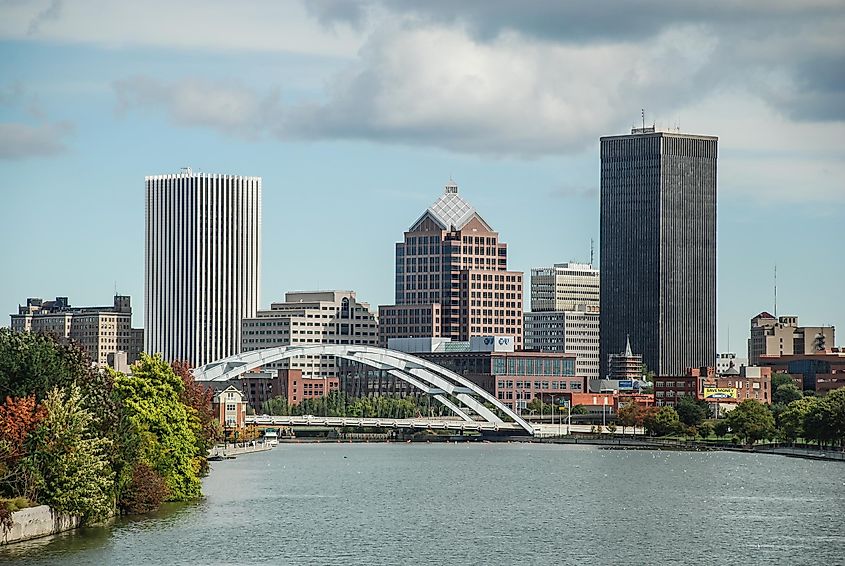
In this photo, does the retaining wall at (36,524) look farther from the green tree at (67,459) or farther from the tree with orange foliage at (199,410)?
the tree with orange foliage at (199,410)

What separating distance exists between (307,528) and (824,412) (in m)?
83.0

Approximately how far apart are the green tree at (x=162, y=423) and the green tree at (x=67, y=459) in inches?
462

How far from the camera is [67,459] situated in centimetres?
7250

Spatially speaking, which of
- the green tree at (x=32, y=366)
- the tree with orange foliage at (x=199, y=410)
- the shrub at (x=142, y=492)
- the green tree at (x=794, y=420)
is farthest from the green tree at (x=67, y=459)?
the green tree at (x=794, y=420)

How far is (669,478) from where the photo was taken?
4998 inches

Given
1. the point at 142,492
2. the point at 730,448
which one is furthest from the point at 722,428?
the point at 142,492

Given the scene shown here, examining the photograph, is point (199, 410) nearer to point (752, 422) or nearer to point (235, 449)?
point (235, 449)

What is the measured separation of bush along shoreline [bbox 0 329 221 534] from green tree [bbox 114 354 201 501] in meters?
0.07

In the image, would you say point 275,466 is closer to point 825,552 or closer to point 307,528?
point 307,528

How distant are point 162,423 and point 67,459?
58.6 feet

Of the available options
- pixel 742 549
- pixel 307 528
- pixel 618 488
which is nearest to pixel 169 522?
pixel 307 528

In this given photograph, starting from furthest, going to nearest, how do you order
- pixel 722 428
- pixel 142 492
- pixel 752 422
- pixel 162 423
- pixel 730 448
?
pixel 722 428 → pixel 730 448 → pixel 752 422 → pixel 162 423 → pixel 142 492

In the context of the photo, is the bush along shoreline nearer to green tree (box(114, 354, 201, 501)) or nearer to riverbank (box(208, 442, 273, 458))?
green tree (box(114, 354, 201, 501))

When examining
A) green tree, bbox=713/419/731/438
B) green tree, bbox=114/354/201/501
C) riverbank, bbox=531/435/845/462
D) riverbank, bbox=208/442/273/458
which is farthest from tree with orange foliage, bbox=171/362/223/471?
green tree, bbox=713/419/731/438
